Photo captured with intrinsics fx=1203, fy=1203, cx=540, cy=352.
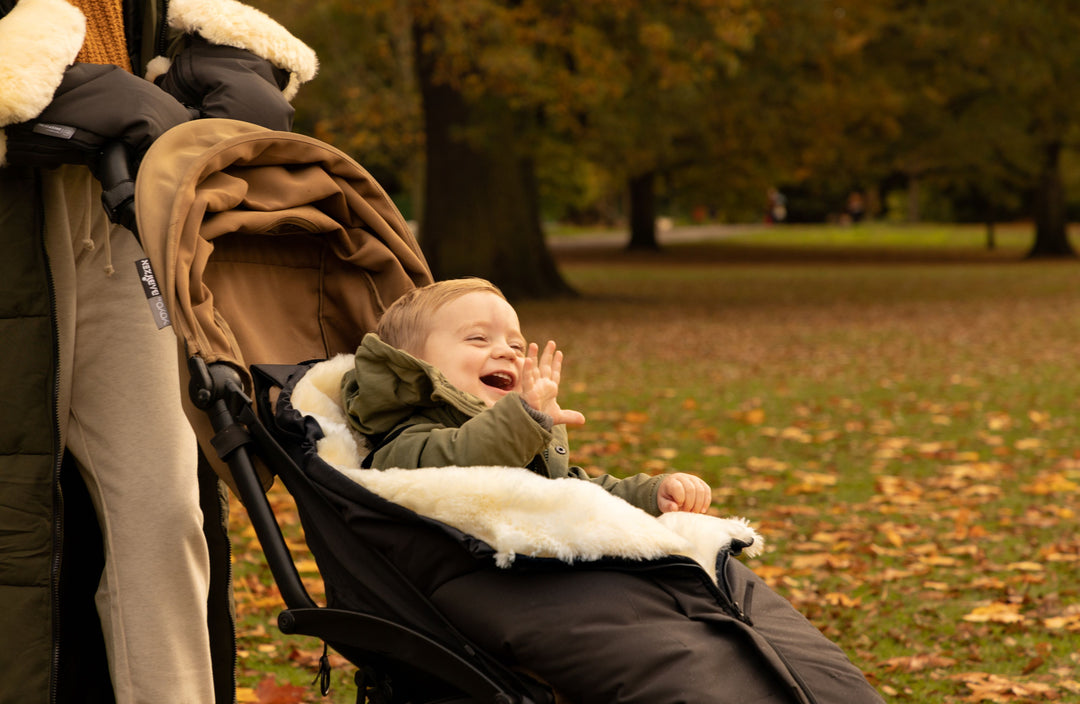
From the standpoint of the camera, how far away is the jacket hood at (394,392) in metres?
2.42

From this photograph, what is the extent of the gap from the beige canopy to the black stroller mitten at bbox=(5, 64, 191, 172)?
3.3 inches

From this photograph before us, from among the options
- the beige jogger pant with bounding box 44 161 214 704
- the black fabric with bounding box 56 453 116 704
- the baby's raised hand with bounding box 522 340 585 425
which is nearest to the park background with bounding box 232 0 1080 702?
the black fabric with bounding box 56 453 116 704

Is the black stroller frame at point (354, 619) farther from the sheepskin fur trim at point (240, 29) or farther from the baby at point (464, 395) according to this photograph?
the sheepskin fur trim at point (240, 29)

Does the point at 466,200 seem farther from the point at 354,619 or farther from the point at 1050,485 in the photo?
the point at 354,619

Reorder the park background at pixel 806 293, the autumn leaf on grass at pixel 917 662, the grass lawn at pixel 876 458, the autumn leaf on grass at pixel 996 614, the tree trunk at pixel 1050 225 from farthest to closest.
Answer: the tree trunk at pixel 1050 225 < the park background at pixel 806 293 < the autumn leaf on grass at pixel 996 614 < the grass lawn at pixel 876 458 < the autumn leaf on grass at pixel 917 662

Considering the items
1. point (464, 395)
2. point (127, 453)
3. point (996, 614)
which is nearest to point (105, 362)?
point (127, 453)

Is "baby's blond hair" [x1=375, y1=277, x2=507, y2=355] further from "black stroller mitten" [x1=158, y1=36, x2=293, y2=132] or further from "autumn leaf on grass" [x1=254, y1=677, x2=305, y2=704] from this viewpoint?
"autumn leaf on grass" [x1=254, y1=677, x2=305, y2=704]

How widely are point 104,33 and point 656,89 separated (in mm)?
14233

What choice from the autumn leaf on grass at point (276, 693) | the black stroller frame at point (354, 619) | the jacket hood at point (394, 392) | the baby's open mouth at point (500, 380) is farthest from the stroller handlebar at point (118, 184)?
the autumn leaf on grass at point (276, 693)

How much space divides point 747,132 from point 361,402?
19.9 metres

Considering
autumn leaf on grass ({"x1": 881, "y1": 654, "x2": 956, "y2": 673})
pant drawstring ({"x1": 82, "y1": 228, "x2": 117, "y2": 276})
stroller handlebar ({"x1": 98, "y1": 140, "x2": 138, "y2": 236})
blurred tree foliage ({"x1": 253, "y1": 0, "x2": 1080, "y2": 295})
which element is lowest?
autumn leaf on grass ({"x1": 881, "y1": 654, "x2": 956, "y2": 673})

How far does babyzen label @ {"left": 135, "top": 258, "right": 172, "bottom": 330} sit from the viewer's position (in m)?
2.55

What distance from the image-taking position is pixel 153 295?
101 inches

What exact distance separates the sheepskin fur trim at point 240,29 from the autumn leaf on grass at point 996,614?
124 inches
